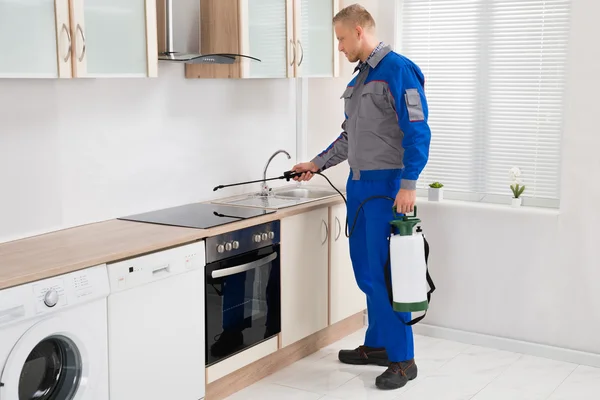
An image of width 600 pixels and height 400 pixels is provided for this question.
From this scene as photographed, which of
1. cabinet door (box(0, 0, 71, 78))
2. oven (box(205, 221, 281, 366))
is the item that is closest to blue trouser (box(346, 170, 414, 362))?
oven (box(205, 221, 281, 366))

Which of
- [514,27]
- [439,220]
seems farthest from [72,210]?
[514,27]

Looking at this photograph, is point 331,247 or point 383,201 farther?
point 331,247

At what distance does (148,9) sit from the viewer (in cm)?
326

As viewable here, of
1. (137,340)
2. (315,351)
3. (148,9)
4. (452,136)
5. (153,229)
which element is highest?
(148,9)

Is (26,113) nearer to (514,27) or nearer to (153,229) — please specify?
(153,229)

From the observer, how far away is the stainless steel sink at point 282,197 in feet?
13.3

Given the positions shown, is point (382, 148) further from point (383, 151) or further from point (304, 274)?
point (304, 274)

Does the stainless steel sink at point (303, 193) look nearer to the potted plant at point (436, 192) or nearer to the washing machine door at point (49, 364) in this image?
the potted plant at point (436, 192)

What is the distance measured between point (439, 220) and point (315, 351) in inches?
39.9

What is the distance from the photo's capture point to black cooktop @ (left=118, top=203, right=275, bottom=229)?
11.5 feet

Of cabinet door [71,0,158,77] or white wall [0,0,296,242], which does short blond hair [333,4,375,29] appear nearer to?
white wall [0,0,296,242]

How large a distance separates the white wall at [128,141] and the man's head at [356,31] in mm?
717

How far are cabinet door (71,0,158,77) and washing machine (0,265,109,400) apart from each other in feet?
2.62

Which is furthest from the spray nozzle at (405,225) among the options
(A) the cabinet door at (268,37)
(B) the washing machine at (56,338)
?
(B) the washing machine at (56,338)
